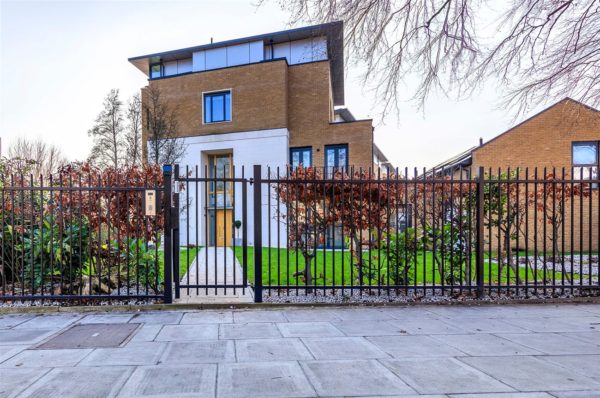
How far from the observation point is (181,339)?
161 inches

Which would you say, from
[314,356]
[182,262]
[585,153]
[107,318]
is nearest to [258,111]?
[182,262]

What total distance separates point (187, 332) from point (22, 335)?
6.20 feet

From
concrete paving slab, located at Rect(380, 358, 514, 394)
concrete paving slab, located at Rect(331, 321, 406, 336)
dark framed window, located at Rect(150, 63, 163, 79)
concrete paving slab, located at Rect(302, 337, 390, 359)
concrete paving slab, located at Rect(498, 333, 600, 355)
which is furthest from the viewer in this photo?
dark framed window, located at Rect(150, 63, 163, 79)

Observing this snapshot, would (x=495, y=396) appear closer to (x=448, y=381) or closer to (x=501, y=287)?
(x=448, y=381)

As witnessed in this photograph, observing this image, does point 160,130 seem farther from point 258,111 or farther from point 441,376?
point 441,376

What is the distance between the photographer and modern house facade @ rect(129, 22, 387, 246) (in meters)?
18.2

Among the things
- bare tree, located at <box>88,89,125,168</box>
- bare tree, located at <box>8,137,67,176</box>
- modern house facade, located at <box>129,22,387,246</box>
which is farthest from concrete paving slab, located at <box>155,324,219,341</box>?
bare tree, located at <box>8,137,67,176</box>

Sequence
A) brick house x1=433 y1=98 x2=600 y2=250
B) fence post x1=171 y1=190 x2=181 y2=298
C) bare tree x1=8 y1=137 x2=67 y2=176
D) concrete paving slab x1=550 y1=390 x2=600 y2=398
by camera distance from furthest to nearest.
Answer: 1. bare tree x1=8 y1=137 x2=67 y2=176
2. brick house x1=433 y1=98 x2=600 y2=250
3. fence post x1=171 y1=190 x2=181 y2=298
4. concrete paving slab x1=550 y1=390 x2=600 y2=398

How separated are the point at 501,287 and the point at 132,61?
73.7 ft

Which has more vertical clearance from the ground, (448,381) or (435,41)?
(435,41)

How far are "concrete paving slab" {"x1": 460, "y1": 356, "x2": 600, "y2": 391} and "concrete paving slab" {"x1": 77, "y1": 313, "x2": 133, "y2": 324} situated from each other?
13.8ft

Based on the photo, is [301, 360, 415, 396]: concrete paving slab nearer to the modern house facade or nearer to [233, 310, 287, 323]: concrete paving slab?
[233, 310, 287, 323]: concrete paving slab

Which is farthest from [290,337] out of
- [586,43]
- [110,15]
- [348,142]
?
[348,142]

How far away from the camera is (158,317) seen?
507 cm
